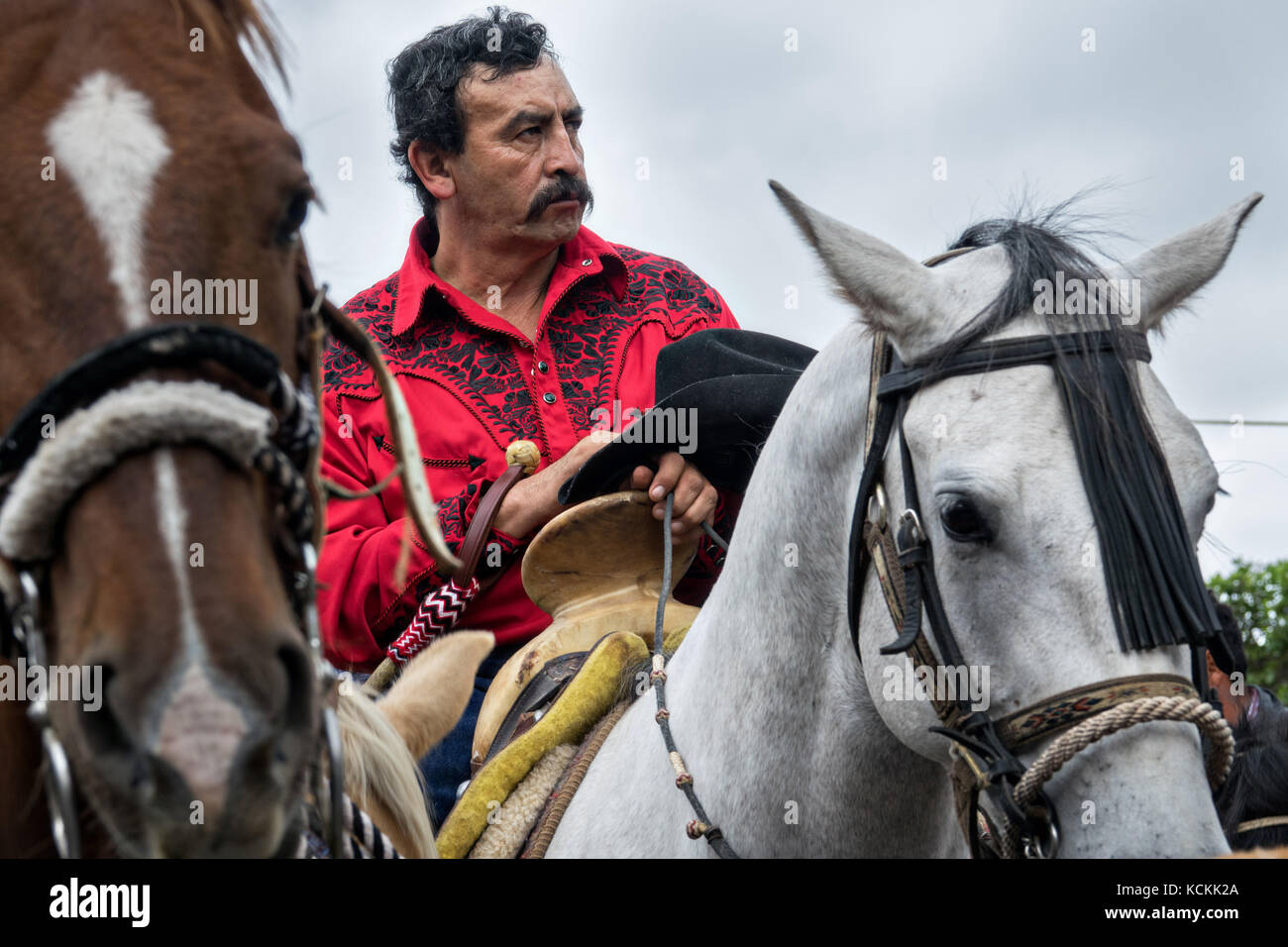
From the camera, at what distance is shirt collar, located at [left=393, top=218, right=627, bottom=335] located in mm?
4152

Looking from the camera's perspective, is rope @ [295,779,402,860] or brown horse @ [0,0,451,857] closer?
brown horse @ [0,0,451,857]

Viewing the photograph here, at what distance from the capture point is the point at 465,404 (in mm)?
3969

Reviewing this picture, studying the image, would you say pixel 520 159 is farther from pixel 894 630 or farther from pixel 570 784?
pixel 894 630

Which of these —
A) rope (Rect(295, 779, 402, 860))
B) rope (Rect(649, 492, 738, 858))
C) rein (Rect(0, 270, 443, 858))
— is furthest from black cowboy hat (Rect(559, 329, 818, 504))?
rein (Rect(0, 270, 443, 858))

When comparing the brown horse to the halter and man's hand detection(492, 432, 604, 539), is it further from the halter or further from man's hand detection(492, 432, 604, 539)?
man's hand detection(492, 432, 604, 539)

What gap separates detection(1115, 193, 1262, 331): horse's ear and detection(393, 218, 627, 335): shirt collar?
6.90ft

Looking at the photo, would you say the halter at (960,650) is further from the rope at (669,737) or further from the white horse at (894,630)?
the rope at (669,737)

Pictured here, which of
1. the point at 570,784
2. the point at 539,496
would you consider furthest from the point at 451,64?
the point at 570,784

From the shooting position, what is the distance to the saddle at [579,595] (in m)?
3.39

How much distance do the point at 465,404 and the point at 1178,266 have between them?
2231 mm

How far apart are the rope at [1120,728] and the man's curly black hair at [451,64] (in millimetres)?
2997

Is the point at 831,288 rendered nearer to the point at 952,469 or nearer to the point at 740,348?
the point at 952,469
